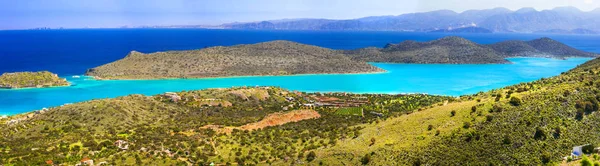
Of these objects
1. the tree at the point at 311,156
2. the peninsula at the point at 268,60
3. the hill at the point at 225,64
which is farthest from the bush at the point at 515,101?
the peninsula at the point at 268,60

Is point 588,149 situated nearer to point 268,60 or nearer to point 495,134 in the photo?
point 495,134

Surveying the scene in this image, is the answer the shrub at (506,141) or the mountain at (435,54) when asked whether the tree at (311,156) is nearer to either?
the shrub at (506,141)

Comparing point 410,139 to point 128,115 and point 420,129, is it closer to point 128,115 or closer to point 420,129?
point 420,129

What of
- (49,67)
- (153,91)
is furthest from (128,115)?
(49,67)

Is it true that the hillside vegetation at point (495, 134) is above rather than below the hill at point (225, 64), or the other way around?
above

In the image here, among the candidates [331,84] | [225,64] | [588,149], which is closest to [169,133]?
[588,149]
